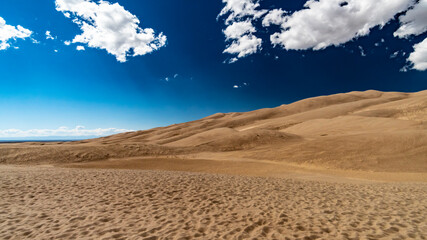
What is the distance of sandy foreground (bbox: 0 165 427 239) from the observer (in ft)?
16.1

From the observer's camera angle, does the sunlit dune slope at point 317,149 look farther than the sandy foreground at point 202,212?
Yes

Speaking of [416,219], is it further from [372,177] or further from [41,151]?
[41,151]

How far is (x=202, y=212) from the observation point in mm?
6238

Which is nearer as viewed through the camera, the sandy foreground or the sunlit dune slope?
the sandy foreground

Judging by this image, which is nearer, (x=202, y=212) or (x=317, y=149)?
(x=202, y=212)

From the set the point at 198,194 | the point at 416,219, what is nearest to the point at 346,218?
the point at 416,219

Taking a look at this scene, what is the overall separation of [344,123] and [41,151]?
146 ft

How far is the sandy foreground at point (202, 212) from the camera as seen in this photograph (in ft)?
16.1

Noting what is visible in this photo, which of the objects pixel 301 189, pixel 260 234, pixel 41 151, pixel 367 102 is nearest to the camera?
pixel 260 234

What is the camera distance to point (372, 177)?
1409 cm

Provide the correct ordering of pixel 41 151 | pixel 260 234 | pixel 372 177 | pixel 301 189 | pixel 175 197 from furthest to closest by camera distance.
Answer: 1. pixel 41 151
2. pixel 372 177
3. pixel 301 189
4. pixel 175 197
5. pixel 260 234

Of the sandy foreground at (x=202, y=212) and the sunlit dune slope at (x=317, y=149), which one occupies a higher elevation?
the sunlit dune slope at (x=317, y=149)

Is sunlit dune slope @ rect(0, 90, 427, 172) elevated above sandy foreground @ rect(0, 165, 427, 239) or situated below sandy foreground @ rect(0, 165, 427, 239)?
above

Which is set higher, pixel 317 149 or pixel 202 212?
pixel 317 149
